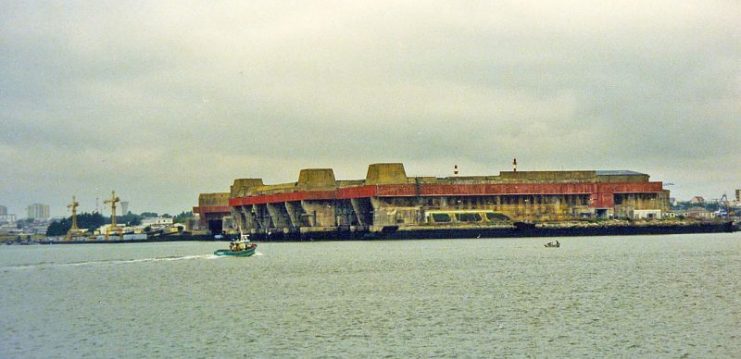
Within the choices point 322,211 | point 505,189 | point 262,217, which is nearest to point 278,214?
point 262,217

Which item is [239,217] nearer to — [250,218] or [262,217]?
[250,218]


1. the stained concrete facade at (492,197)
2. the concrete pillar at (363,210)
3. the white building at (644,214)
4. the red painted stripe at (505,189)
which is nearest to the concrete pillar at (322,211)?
the stained concrete facade at (492,197)

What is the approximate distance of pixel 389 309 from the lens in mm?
53656

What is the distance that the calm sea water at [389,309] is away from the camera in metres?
42.3

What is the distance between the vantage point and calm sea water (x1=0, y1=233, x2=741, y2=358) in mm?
42281

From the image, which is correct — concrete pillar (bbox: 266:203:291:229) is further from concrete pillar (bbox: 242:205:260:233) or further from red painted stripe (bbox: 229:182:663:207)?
red painted stripe (bbox: 229:182:663:207)

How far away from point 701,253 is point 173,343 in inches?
2491

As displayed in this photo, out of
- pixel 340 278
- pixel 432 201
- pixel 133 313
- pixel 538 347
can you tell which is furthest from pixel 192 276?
pixel 432 201

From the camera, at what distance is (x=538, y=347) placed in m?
41.2

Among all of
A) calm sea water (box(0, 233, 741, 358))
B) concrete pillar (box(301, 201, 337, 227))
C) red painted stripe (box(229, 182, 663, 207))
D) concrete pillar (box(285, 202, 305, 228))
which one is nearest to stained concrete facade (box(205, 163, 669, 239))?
red painted stripe (box(229, 182, 663, 207))

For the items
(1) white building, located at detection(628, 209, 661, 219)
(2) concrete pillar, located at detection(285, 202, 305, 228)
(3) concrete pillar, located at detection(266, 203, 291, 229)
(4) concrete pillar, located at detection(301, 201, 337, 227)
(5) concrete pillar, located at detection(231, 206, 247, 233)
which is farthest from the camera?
(5) concrete pillar, located at detection(231, 206, 247, 233)

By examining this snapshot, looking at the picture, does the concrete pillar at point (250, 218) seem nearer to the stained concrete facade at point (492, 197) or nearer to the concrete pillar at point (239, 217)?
the concrete pillar at point (239, 217)

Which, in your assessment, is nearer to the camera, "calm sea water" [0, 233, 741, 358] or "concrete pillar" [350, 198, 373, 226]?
"calm sea water" [0, 233, 741, 358]

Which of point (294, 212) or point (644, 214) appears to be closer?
point (644, 214)
